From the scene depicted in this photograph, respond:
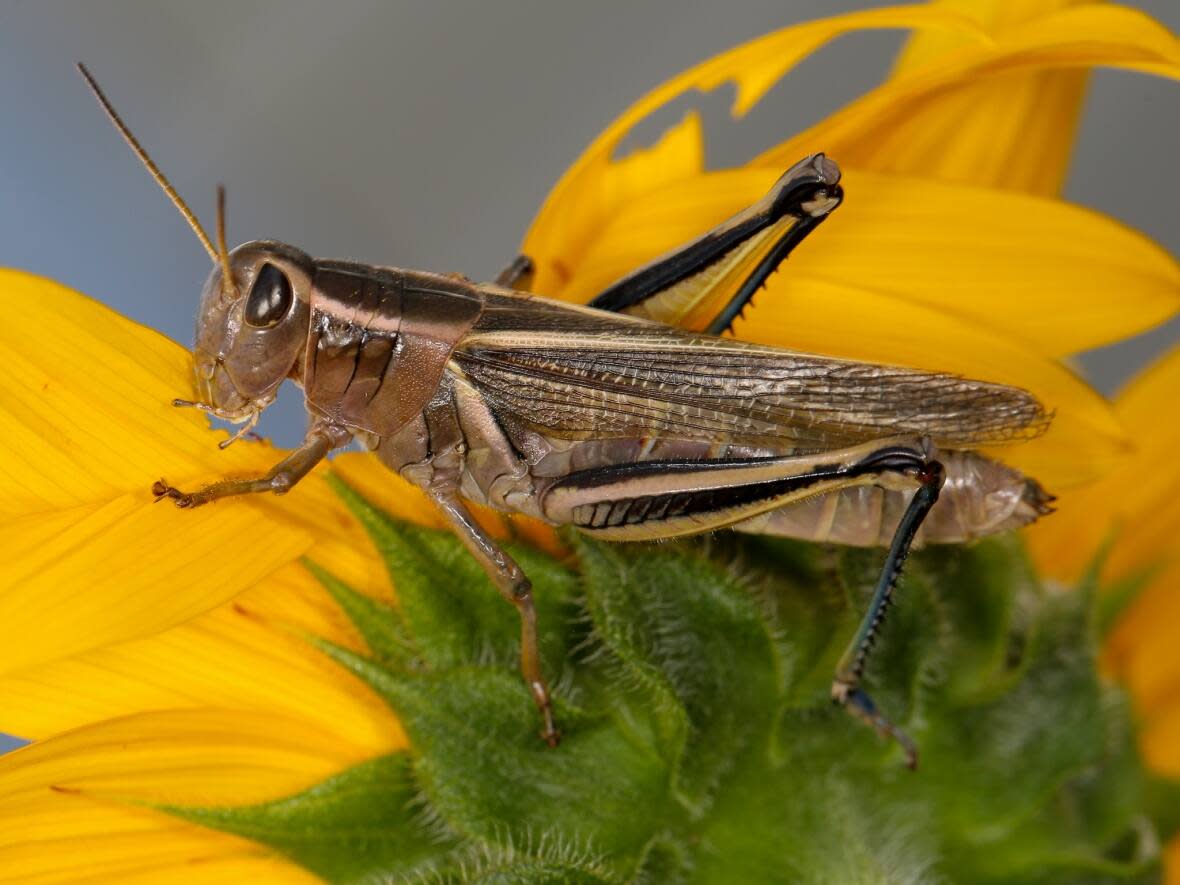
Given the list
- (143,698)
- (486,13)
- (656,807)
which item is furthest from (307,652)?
(486,13)

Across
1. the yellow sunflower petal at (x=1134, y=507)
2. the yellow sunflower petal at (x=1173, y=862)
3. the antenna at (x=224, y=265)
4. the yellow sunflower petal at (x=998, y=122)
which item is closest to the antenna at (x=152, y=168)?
the antenna at (x=224, y=265)

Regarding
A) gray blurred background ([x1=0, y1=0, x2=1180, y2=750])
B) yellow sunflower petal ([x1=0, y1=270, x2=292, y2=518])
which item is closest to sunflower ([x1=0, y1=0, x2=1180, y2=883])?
yellow sunflower petal ([x1=0, y1=270, x2=292, y2=518])

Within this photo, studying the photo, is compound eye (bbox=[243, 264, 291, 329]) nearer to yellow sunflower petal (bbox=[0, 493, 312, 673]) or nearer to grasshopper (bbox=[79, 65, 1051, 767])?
grasshopper (bbox=[79, 65, 1051, 767])

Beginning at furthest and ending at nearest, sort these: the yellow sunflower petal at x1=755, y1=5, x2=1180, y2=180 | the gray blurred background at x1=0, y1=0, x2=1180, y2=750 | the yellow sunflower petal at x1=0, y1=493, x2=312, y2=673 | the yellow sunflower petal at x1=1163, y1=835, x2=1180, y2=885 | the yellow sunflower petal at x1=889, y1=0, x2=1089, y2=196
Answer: the gray blurred background at x1=0, y1=0, x2=1180, y2=750, the yellow sunflower petal at x1=1163, y1=835, x2=1180, y2=885, the yellow sunflower petal at x1=889, y1=0, x2=1089, y2=196, the yellow sunflower petal at x1=755, y1=5, x2=1180, y2=180, the yellow sunflower petal at x1=0, y1=493, x2=312, y2=673

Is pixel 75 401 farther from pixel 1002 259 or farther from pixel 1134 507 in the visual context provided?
pixel 1134 507

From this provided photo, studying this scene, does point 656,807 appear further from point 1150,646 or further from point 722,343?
point 1150,646

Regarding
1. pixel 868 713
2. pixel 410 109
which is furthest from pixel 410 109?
pixel 868 713
